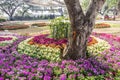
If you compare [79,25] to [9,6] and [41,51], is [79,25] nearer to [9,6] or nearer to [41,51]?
[41,51]

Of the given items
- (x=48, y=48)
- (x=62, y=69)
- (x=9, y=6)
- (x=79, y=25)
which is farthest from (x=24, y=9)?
(x=62, y=69)

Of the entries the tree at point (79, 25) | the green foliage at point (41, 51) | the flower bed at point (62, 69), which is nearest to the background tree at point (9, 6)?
the green foliage at point (41, 51)

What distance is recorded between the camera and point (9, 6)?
141ft

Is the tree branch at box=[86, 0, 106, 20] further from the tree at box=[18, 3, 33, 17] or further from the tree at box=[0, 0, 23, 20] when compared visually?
the tree at box=[18, 3, 33, 17]

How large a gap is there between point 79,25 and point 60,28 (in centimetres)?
412

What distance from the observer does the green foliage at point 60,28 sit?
36.7 feet

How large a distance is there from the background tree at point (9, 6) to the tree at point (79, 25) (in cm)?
3704

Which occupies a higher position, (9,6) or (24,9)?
(9,6)

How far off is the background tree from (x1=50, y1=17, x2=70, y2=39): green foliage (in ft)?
108

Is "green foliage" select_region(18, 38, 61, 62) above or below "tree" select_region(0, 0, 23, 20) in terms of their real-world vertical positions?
below

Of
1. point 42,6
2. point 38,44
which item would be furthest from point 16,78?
point 42,6

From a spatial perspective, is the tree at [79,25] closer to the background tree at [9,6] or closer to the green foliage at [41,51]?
the green foliage at [41,51]

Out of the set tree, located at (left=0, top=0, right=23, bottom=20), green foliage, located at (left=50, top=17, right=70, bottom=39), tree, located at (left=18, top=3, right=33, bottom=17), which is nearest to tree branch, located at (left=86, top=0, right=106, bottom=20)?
green foliage, located at (left=50, top=17, right=70, bottom=39)

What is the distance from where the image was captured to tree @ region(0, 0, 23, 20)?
42.8 metres
